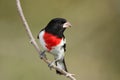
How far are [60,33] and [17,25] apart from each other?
4.26 metres

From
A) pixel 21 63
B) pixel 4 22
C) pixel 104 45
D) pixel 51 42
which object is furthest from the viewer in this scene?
pixel 104 45

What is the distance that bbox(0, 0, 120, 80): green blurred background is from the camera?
371 inches

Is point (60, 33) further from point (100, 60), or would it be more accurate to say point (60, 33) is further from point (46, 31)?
point (100, 60)

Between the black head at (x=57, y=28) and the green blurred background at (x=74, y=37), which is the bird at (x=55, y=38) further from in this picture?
the green blurred background at (x=74, y=37)

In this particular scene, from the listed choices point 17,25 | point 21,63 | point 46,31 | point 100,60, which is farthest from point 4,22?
point 46,31

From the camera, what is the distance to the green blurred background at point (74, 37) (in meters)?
9.43

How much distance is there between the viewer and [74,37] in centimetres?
1010

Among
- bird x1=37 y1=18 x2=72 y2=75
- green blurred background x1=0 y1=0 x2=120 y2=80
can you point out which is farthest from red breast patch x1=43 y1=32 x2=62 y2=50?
green blurred background x1=0 y1=0 x2=120 y2=80

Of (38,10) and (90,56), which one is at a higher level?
(38,10)

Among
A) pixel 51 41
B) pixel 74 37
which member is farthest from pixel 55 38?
pixel 74 37

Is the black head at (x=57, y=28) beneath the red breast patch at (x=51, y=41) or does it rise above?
above

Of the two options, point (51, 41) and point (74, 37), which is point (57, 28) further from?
point (74, 37)

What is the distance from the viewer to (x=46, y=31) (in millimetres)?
5859

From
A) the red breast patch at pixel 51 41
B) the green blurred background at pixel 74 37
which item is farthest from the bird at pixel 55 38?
the green blurred background at pixel 74 37
